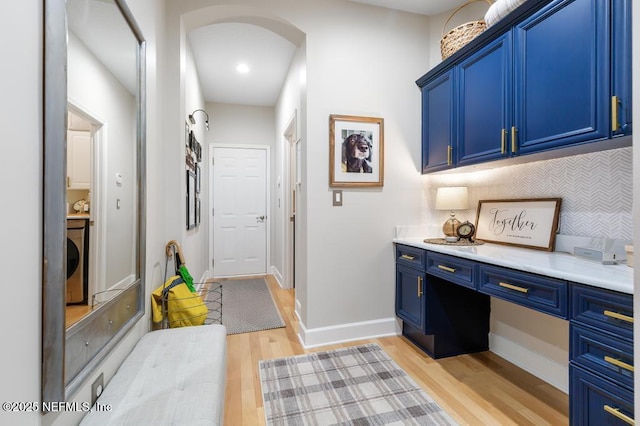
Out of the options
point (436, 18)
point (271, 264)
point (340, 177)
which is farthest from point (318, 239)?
point (271, 264)

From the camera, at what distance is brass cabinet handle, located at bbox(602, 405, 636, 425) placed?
3.42ft

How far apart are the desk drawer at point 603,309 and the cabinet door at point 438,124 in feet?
4.19

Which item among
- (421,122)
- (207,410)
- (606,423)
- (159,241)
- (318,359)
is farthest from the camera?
(421,122)

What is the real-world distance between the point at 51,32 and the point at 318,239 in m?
1.91

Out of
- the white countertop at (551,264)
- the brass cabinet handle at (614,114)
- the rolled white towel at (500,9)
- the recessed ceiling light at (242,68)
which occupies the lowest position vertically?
the white countertop at (551,264)

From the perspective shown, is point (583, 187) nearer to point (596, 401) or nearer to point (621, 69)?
point (621, 69)

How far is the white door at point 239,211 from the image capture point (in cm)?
468

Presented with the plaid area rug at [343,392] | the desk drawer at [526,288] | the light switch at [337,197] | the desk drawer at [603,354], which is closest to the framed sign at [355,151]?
the light switch at [337,197]

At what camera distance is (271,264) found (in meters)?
4.91

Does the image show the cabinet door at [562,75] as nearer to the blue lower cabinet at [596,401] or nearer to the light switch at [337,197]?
the blue lower cabinet at [596,401]

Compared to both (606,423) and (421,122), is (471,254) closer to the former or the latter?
(606,423)

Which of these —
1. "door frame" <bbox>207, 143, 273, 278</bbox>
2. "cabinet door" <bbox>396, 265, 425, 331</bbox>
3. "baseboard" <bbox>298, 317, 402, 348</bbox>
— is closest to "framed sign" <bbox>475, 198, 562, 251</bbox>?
"cabinet door" <bbox>396, 265, 425, 331</bbox>

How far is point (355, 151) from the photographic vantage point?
250 centimetres

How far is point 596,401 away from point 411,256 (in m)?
1.33
